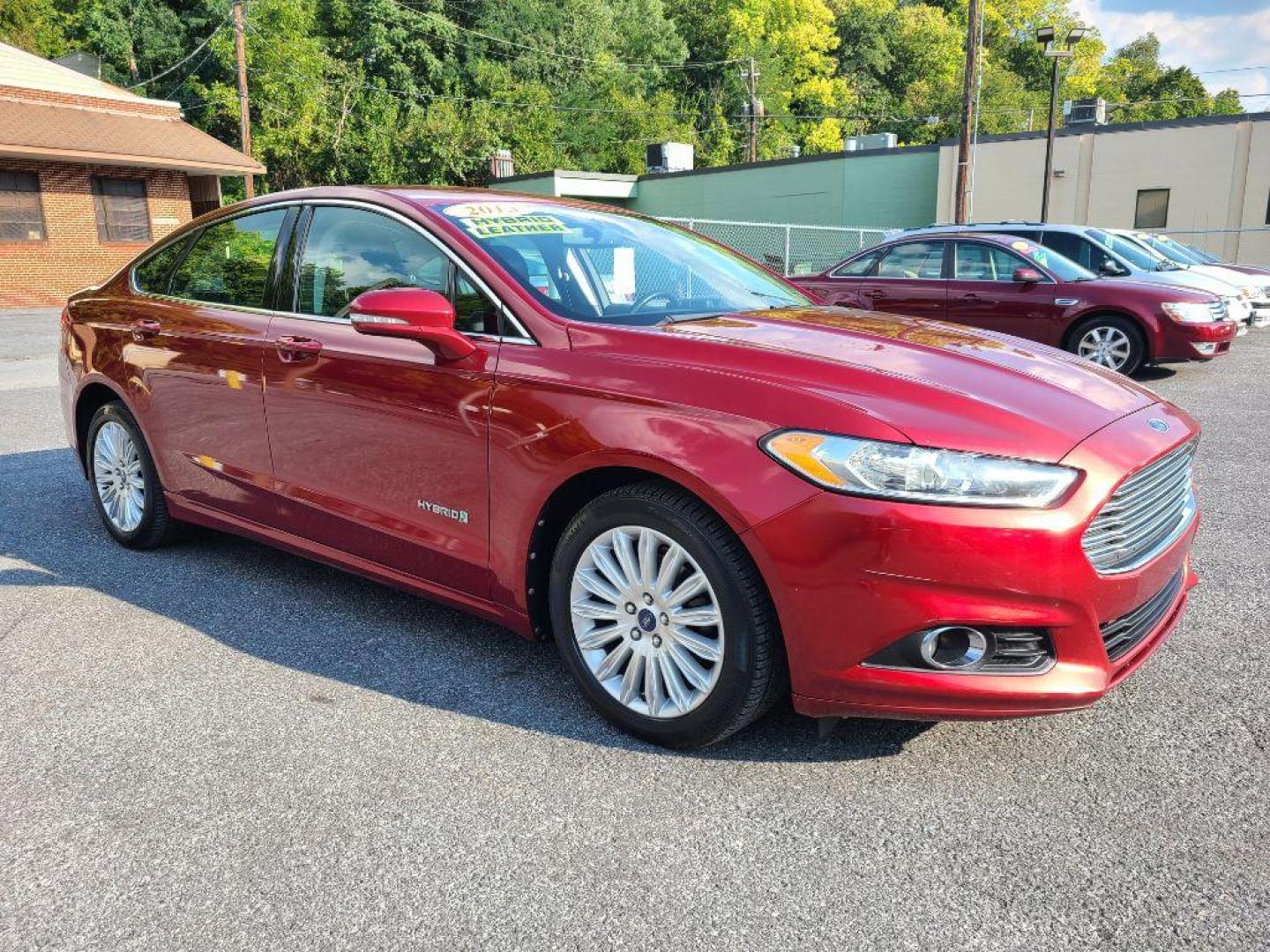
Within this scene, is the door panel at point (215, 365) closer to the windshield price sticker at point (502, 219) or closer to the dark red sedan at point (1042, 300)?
the windshield price sticker at point (502, 219)

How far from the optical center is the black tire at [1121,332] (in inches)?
397

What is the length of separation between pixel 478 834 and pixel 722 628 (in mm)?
805

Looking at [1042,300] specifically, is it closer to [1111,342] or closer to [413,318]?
[1111,342]

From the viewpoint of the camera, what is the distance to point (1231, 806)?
2557mm

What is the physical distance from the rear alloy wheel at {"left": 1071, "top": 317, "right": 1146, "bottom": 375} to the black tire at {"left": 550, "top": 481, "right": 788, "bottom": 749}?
28.3ft

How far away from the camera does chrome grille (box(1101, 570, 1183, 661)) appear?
263cm

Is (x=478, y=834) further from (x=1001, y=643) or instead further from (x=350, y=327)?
(x=350, y=327)

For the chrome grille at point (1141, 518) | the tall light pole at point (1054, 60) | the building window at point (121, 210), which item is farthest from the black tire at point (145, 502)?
the building window at point (121, 210)

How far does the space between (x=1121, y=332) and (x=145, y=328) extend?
9042 mm

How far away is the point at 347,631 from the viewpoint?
150 inches

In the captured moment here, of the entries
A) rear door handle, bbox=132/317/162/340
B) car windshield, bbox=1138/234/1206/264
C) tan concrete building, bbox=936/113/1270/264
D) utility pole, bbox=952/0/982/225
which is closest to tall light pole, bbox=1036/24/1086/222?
tan concrete building, bbox=936/113/1270/264

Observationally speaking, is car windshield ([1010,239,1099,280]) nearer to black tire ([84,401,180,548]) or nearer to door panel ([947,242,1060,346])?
door panel ([947,242,1060,346])

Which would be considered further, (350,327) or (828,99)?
(828,99)

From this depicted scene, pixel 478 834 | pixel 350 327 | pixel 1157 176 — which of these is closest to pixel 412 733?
pixel 478 834
